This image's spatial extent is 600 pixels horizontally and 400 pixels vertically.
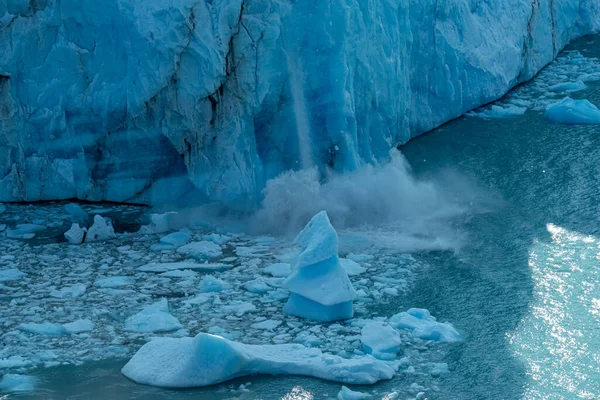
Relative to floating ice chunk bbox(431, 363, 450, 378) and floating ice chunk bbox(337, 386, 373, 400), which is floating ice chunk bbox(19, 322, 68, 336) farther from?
floating ice chunk bbox(431, 363, 450, 378)

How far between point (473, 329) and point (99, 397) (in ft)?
7.37

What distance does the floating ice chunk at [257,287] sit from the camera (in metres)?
6.03

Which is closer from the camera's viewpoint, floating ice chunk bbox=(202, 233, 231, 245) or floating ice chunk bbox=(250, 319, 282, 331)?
floating ice chunk bbox=(250, 319, 282, 331)

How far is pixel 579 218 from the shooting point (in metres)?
7.27

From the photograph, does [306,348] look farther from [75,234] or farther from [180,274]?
[75,234]

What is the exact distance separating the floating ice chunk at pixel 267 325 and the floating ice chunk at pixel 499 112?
5.50m

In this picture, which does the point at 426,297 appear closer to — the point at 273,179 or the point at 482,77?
the point at 273,179

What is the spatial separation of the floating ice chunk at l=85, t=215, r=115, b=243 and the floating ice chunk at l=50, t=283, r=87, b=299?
0.95 meters

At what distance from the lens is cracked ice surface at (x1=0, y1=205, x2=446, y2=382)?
5.32 metres

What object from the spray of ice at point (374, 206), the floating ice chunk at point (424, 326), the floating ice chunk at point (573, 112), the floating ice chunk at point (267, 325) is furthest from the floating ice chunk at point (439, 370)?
the floating ice chunk at point (573, 112)

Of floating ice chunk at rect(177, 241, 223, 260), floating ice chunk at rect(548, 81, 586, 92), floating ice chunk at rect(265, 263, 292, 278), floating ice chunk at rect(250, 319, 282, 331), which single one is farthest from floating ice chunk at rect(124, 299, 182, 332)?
floating ice chunk at rect(548, 81, 586, 92)

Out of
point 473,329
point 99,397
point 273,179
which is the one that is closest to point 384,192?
point 273,179

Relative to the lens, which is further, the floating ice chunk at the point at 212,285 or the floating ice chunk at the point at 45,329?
the floating ice chunk at the point at 212,285

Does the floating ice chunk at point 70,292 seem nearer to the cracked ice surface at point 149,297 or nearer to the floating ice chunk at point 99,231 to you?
the cracked ice surface at point 149,297
